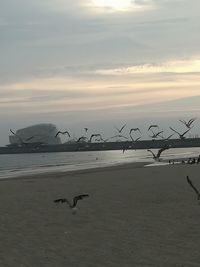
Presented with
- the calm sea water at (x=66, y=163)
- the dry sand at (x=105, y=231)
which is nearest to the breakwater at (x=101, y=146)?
the calm sea water at (x=66, y=163)

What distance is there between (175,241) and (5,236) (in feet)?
12.4

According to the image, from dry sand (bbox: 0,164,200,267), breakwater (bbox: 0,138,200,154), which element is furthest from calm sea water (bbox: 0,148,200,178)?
breakwater (bbox: 0,138,200,154)

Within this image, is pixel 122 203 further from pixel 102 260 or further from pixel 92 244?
pixel 102 260

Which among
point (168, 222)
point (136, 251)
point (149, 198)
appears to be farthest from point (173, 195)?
point (136, 251)

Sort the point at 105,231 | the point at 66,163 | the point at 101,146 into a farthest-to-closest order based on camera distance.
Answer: the point at 101,146
the point at 66,163
the point at 105,231

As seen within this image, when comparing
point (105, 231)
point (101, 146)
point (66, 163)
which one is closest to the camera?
point (105, 231)

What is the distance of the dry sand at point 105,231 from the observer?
9.09 meters

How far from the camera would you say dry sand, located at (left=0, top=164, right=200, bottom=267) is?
909 cm

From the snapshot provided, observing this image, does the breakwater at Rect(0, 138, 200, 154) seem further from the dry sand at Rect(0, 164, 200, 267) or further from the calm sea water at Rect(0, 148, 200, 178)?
the dry sand at Rect(0, 164, 200, 267)

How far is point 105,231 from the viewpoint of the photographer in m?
11.8

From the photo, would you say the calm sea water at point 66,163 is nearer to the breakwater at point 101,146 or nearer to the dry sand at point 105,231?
the dry sand at point 105,231

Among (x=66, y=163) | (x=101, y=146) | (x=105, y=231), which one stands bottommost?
(x=105, y=231)

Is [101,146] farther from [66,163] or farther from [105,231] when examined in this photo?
[105,231]

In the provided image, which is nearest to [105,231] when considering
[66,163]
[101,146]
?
[66,163]
